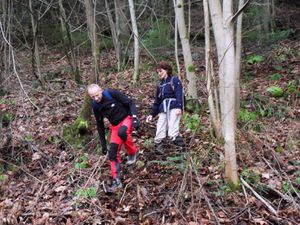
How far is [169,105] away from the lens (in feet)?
21.8

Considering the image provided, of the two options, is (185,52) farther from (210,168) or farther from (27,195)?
(27,195)

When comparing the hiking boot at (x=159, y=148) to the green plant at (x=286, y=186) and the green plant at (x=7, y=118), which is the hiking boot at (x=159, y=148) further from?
the green plant at (x=7, y=118)

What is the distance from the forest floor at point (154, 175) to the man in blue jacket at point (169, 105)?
0.22m

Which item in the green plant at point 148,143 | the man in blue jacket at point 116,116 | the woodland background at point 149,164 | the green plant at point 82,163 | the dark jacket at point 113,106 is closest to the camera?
the woodland background at point 149,164

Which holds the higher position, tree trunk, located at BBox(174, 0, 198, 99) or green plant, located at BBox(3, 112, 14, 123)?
tree trunk, located at BBox(174, 0, 198, 99)

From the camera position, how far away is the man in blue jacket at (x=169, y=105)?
6.56m

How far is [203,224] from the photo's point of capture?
482cm

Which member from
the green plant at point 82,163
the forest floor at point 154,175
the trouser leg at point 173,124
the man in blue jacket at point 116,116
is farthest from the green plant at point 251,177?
the green plant at point 82,163

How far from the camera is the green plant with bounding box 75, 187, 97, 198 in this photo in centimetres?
549

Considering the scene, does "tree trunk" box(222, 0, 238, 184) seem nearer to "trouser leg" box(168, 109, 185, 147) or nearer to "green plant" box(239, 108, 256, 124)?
"trouser leg" box(168, 109, 185, 147)

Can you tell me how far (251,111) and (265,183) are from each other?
3324 millimetres

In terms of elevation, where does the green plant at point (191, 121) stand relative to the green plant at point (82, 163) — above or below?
above

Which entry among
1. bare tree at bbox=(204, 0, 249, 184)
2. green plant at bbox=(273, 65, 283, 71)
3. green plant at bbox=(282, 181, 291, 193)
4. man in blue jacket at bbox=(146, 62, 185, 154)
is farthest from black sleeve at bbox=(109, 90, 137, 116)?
green plant at bbox=(273, 65, 283, 71)

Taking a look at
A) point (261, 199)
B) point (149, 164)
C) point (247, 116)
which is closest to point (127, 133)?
point (149, 164)
